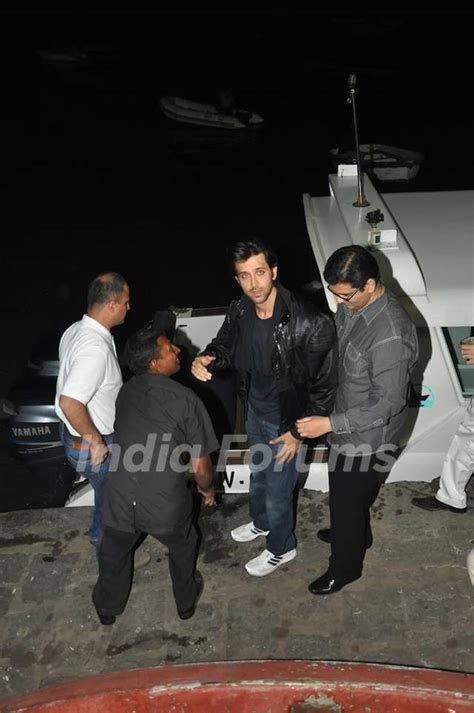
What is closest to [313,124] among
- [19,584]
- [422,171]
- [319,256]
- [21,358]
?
[422,171]

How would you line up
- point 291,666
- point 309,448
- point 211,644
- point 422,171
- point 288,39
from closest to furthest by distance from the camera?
point 291,666 < point 211,644 < point 309,448 < point 422,171 < point 288,39

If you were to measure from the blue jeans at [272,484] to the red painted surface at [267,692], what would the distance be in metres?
0.78

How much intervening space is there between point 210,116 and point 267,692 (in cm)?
1881

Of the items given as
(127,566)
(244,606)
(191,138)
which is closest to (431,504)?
(244,606)

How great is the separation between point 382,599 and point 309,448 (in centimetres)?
105

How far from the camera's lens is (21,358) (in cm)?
868

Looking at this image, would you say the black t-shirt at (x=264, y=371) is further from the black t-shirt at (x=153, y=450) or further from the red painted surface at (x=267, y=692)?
the red painted surface at (x=267, y=692)

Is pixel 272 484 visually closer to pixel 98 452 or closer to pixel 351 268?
pixel 98 452

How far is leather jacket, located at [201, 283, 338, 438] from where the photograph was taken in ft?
10.7

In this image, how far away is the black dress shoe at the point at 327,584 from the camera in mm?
3748

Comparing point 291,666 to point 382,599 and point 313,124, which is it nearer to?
point 382,599

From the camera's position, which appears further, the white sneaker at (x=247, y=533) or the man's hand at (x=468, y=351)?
the white sneaker at (x=247, y=533)

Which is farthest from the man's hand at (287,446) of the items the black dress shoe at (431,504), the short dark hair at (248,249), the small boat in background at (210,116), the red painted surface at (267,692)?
the small boat in background at (210,116)

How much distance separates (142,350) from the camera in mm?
3195
